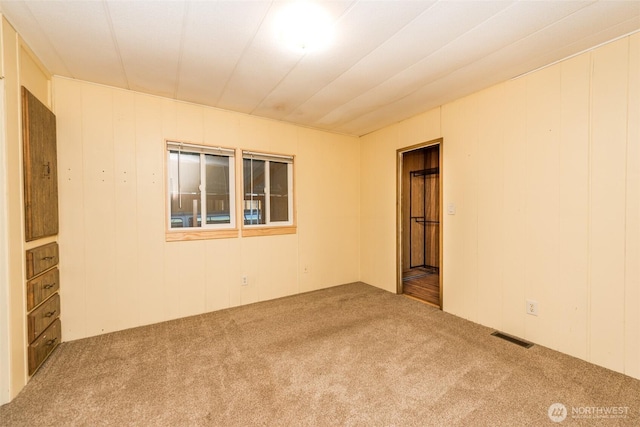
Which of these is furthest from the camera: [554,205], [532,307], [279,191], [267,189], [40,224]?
[279,191]

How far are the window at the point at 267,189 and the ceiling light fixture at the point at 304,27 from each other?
5.75ft

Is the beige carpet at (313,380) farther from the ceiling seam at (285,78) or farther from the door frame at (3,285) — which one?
the ceiling seam at (285,78)

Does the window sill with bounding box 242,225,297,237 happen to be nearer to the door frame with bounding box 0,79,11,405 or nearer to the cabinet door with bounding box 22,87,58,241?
the cabinet door with bounding box 22,87,58,241

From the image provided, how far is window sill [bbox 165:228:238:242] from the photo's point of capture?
3024mm

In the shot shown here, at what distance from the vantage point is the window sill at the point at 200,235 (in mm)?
3024

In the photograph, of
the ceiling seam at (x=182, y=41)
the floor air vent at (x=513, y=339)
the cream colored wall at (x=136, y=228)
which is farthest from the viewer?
the cream colored wall at (x=136, y=228)

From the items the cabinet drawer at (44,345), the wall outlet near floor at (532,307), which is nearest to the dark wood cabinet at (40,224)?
the cabinet drawer at (44,345)

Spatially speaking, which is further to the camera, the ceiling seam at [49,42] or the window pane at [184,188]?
the window pane at [184,188]

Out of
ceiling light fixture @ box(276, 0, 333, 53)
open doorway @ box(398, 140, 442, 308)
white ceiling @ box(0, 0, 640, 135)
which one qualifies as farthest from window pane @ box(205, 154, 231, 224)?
open doorway @ box(398, 140, 442, 308)

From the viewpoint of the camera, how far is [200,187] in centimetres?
325

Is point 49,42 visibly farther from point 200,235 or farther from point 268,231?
point 268,231

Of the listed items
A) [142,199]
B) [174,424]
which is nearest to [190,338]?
[174,424]

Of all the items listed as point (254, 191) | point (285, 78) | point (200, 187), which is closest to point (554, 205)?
point (285, 78)

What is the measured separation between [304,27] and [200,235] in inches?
93.5
